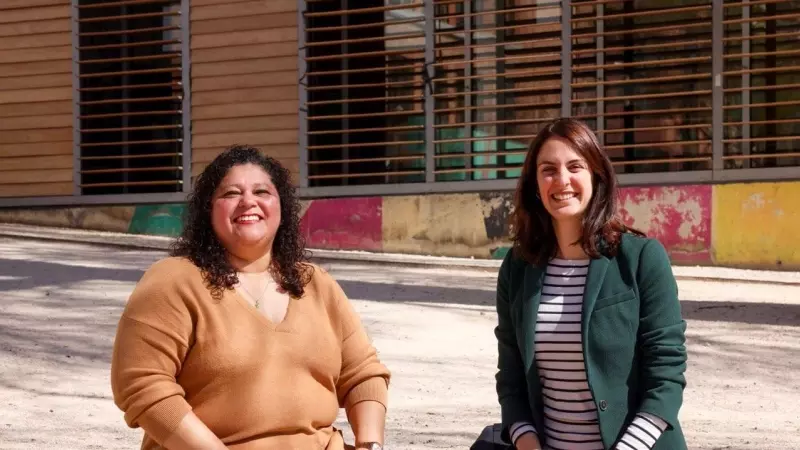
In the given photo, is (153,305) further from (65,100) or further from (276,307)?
A: (65,100)

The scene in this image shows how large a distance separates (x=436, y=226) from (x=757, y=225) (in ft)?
11.5

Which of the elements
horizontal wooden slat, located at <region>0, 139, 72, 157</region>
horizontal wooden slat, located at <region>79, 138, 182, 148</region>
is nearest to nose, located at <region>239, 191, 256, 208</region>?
horizontal wooden slat, located at <region>79, 138, 182, 148</region>

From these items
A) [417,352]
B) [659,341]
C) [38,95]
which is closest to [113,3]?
[38,95]

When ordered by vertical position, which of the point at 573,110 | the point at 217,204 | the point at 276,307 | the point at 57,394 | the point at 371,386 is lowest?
the point at 57,394

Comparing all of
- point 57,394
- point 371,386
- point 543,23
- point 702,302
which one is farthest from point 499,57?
point 371,386

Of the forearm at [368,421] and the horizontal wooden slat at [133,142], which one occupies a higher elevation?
the horizontal wooden slat at [133,142]

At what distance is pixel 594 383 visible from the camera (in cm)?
299

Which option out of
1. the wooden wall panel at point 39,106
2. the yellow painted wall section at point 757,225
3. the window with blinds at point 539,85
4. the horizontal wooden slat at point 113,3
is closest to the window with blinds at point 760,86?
the window with blinds at point 539,85

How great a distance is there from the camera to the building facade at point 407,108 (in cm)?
1344

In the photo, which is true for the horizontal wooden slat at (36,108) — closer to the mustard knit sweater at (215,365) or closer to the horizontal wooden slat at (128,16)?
the horizontal wooden slat at (128,16)

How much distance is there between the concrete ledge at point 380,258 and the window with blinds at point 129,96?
36.3 inches

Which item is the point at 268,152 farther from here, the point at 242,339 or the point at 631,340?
the point at 631,340

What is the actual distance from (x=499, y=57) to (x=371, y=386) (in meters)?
11.4

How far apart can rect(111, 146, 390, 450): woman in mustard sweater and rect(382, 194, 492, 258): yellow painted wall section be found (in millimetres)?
10600
